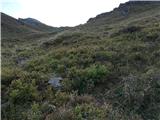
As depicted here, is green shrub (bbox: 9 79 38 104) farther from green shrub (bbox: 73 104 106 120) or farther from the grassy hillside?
green shrub (bbox: 73 104 106 120)

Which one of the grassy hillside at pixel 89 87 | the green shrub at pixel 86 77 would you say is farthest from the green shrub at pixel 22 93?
the green shrub at pixel 86 77

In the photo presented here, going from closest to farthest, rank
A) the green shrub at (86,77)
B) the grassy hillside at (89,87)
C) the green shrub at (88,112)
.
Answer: the green shrub at (88,112) < the grassy hillside at (89,87) < the green shrub at (86,77)

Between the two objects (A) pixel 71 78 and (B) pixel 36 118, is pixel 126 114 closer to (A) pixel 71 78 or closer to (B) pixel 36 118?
(B) pixel 36 118

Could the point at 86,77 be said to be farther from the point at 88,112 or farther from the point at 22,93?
the point at 88,112

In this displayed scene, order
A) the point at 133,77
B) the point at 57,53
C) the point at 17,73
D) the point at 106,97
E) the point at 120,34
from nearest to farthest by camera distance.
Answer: the point at 106,97 < the point at 133,77 < the point at 17,73 < the point at 57,53 < the point at 120,34

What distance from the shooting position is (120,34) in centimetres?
2177

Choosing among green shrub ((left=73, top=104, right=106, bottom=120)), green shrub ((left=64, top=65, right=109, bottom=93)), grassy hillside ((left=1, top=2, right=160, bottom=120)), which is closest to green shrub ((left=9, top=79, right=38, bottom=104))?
grassy hillside ((left=1, top=2, right=160, bottom=120))

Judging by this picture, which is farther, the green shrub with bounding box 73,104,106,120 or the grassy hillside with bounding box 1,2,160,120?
the grassy hillside with bounding box 1,2,160,120

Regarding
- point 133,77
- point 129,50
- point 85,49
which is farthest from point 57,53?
point 133,77

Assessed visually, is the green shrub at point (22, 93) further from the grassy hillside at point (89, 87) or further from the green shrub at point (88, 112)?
the green shrub at point (88, 112)

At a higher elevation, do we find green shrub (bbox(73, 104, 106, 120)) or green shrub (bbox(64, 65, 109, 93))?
green shrub (bbox(64, 65, 109, 93))

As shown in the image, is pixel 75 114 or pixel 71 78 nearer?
pixel 75 114

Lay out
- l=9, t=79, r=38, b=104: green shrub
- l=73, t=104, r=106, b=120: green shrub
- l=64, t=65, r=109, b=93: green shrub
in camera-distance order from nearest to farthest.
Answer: l=73, t=104, r=106, b=120: green shrub
l=9, t=79, r=38, b=104: green shrub
l=64, t=65, r=109, b=93: green shrub

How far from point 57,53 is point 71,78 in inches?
183
